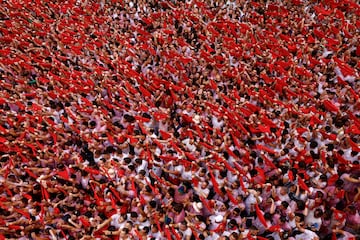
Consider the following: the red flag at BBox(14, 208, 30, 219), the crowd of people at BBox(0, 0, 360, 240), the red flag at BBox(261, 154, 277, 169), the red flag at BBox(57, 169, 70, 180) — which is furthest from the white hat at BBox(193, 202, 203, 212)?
the red flag at BBox(14, 208, 30, 219)

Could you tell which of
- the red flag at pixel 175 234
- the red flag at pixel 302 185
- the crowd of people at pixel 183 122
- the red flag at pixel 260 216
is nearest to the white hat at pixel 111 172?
the crowd of people at pixel 183 122

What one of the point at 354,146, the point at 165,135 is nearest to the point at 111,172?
the point at 165,135

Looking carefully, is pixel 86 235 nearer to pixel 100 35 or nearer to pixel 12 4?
pixel 100 35

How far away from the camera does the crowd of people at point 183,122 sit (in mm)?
1977

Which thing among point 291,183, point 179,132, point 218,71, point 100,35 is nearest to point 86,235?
point 179,132

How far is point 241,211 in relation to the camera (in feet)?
6.50

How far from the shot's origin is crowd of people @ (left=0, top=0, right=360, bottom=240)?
1.98 metres

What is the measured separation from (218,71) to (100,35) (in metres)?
1.21

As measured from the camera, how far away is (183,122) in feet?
8.09

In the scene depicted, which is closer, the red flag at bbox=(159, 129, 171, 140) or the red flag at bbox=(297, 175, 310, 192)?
the red flag at bbox=(297, 175, 310, 192)

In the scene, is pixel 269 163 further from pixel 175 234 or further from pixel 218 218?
pixel 175 234

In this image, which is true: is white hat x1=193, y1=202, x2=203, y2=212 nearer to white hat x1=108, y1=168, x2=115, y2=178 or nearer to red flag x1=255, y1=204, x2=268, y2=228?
red flag x1=255, y1=204, x2=268, y2=228

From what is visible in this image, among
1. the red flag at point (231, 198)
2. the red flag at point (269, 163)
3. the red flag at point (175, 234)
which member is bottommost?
the red flag at point (175, 234)

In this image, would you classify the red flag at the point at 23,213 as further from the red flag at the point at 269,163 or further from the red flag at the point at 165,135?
the red flag at the point at 269,163
